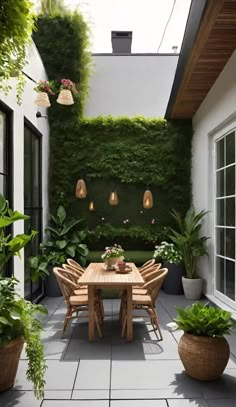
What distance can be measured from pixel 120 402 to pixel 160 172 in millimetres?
5421

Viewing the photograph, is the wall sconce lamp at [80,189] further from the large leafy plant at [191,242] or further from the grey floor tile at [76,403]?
the grey floor tile at [76,403]

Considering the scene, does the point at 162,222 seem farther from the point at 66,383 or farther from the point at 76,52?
the point at 66,383

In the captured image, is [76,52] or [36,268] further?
[76,52]

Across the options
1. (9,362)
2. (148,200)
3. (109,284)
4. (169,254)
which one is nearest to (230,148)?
(169,254)

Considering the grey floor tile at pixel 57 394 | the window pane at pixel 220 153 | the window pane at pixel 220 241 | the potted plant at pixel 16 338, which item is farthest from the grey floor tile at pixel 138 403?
the window pane at pixel 220 153

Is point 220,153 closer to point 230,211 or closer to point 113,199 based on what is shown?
point 230,211

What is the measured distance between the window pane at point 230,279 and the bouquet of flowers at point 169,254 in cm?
136

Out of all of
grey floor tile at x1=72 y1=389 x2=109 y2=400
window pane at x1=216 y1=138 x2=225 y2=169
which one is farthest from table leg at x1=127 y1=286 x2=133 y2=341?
window pane at x1=216 y1=138 x2=225 y2=169

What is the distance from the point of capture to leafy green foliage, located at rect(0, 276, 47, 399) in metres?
2.71

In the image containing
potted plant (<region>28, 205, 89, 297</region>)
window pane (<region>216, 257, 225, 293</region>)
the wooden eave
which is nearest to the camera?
the wooden eave

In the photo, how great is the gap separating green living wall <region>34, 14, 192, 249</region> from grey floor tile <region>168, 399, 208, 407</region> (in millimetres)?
4761

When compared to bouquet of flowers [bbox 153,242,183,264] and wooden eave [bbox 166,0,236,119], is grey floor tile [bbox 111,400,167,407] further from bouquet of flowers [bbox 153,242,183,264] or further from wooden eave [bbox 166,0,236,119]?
bouquet of flowers [bbox 153,242,183,264]

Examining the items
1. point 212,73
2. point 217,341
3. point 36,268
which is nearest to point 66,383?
point 217,341

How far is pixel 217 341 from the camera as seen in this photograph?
3.04 meters
